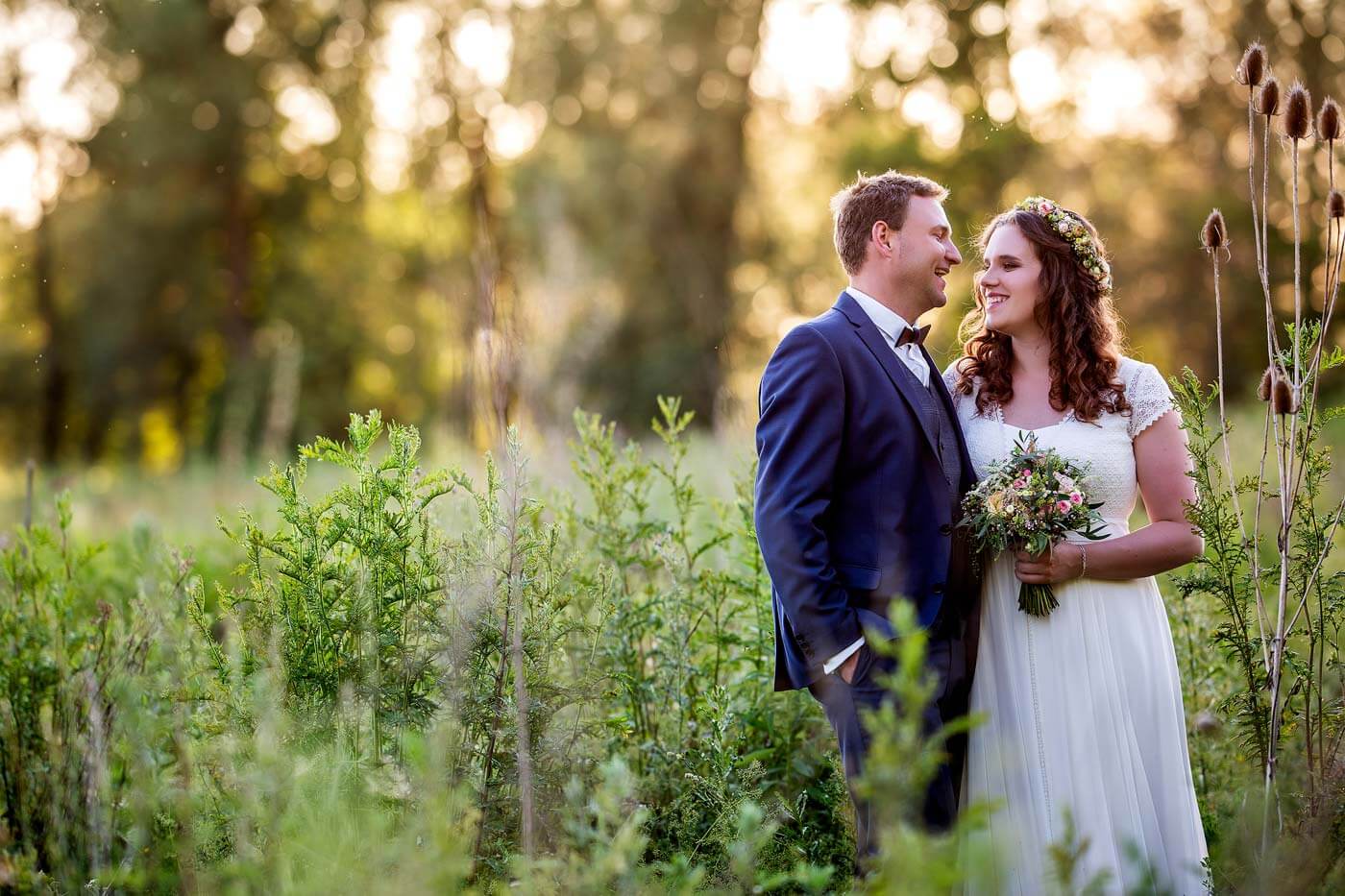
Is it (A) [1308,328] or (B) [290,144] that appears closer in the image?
(A) [1308,328]

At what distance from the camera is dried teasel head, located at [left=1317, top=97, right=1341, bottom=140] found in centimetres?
328

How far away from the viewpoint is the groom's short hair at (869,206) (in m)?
3.78

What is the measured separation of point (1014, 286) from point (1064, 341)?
25 cm

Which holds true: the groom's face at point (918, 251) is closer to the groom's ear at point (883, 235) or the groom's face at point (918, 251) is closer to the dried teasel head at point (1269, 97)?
the groom's ear at point (883, 235)

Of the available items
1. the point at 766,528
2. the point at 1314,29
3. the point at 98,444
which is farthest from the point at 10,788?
the point at 98,444

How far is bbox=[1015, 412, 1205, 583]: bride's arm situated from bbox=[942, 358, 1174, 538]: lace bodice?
1.7 inches

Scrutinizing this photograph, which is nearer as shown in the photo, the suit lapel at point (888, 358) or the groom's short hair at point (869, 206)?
the suit lapel at point (888, 358)

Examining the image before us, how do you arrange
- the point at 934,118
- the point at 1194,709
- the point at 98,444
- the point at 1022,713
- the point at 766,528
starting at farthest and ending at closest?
the point at 98,444 < the point at 934,118 < the point at 1194,709 < the point at 1022,713 < the point at 766,528

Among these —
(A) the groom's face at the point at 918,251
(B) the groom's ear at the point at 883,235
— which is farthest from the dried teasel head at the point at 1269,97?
(B) the groom's ear at the point at 883,235

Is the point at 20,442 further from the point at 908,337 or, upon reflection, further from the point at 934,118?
the point at 908,337

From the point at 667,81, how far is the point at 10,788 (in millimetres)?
24082

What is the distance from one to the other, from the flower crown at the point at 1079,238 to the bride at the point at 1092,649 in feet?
0.35

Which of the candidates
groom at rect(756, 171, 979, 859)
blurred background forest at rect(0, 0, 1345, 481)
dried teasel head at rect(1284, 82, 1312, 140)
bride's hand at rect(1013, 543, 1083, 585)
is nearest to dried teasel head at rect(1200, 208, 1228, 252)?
dried teasel head at rect(1284, 82, 1312, 140)

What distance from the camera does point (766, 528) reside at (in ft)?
11.1
